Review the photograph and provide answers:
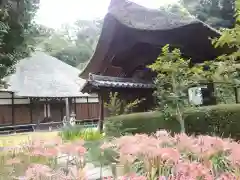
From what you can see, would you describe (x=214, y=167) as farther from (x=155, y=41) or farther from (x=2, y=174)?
(x=155, y=41)

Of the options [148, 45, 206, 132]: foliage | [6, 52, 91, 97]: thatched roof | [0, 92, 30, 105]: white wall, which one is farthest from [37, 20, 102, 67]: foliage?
[148, 45, 206, 132]: foliage

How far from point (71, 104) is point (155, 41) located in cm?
1270

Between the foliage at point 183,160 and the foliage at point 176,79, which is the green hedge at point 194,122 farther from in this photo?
the foliage at point 183,160

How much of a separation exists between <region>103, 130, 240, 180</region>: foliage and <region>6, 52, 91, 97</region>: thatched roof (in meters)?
16.4

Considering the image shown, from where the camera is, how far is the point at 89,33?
3156 cm

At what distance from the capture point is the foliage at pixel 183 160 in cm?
127

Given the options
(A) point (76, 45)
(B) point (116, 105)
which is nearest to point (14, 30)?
(B) point (116, 105)

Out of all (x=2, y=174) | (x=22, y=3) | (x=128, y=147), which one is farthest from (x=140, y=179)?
(x=22, y=3)

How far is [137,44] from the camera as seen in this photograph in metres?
9.71

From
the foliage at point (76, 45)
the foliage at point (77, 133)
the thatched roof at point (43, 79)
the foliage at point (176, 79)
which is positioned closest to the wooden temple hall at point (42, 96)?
the thatched roof at point (43, 79)

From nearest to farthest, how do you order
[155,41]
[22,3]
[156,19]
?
1. [22,3]
2. [156,19]
3. [155,41]

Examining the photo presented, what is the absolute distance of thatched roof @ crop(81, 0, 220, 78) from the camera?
7.70m

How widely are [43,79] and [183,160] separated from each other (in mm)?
19580

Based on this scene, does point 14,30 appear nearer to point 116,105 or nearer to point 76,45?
point 116,105
